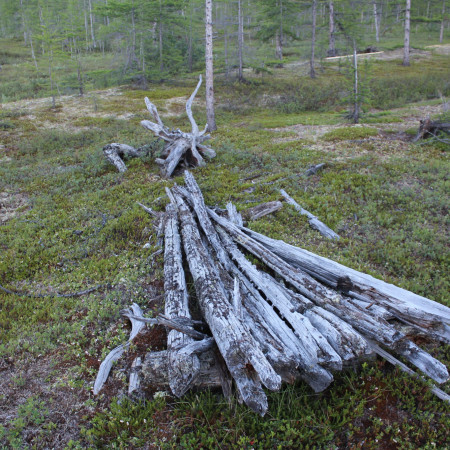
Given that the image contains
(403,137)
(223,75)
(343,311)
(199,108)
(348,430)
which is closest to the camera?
(348,430)

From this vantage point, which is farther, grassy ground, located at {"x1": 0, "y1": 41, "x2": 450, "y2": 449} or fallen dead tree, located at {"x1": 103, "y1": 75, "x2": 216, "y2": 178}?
fallen dead tree, located at {"x1": 103, "y1": 75, "x2": 216, "y2": 178}

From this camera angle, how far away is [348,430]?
12.4 ft

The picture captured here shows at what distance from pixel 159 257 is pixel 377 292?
4.76 meters

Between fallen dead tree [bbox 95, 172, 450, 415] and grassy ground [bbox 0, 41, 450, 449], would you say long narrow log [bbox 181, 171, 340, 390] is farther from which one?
grassy ground [bbox 0, 41, 450, 449]

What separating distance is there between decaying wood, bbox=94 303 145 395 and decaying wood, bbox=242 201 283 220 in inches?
175

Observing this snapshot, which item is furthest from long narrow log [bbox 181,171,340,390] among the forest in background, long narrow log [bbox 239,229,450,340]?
the forest in background

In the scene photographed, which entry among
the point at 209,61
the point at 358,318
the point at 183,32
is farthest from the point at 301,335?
the point at 183,32

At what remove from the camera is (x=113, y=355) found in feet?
16.5

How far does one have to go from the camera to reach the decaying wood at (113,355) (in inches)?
182

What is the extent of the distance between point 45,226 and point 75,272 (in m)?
3.04

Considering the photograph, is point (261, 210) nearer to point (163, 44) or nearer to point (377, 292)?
point (377, 292)

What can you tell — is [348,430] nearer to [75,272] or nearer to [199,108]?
[75,272]

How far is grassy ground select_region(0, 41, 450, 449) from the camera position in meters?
3.91

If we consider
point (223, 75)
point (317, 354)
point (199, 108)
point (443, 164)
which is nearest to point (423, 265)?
point (317, 354)
